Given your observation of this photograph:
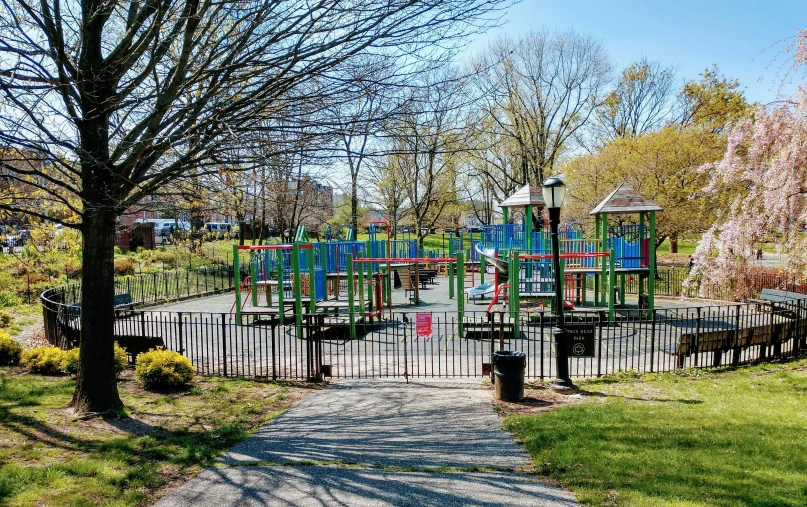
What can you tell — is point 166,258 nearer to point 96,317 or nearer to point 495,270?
point 495,270

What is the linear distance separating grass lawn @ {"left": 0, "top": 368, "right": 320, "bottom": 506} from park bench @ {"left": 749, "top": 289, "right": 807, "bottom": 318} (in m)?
9.87

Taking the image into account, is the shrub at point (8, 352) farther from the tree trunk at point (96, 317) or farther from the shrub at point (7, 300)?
the shrub at point (7, 300)

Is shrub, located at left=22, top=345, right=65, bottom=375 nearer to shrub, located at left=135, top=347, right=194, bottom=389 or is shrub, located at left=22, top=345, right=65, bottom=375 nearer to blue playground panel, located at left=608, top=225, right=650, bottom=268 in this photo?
shrub, located at left=135, top=347, right=194, bottom=389

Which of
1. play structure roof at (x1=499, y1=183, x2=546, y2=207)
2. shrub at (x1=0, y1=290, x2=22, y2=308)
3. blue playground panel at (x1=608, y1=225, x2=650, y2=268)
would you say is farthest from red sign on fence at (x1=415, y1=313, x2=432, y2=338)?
shrub at (x1=0, y1=290, x2=22, y2=308)

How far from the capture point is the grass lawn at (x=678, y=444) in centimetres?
470

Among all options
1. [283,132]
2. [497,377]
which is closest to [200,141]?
[283,132]

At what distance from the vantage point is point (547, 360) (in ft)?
37.3

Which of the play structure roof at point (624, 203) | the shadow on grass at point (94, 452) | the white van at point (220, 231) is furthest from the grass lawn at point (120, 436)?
the white van at point (220, 231)

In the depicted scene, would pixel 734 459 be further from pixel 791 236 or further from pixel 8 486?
pixel 791 236

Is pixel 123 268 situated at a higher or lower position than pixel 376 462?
higher

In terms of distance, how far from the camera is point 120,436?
648 cm

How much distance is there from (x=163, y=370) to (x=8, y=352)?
12.9 feet

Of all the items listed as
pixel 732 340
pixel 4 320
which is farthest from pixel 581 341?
pixel 4 320

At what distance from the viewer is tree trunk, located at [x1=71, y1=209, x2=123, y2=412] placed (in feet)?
23.6
